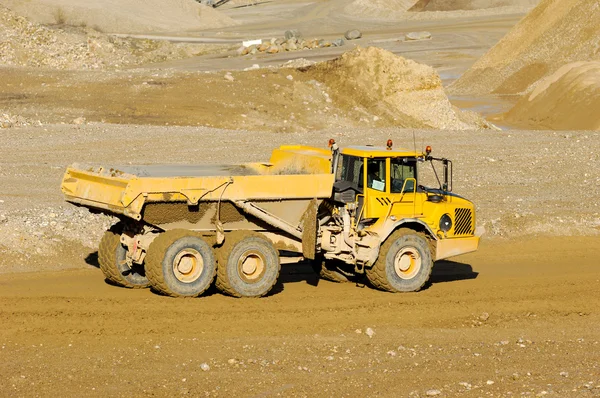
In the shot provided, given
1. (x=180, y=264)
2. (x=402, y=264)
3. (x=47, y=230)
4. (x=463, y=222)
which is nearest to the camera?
(x=180, y=264)

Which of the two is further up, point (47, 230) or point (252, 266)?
point (47, 230)

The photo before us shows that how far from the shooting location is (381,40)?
77.4 metres

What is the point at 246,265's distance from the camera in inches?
578

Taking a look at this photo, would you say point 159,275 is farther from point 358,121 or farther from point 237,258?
point 358,121

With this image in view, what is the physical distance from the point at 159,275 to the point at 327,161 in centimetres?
323

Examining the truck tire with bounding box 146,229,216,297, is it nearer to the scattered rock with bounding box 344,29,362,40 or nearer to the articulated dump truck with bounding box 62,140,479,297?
the articulated dump truck with bounding box 62,140,479,297

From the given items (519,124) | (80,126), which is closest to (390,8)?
(519,124)

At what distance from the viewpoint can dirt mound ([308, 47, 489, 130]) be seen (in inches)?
1559

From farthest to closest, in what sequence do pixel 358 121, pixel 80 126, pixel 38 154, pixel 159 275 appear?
1. pixel 358 121
2. pixel 80 126
3. pixel 38 154
4. pixel 159 275

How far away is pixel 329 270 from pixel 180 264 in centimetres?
303

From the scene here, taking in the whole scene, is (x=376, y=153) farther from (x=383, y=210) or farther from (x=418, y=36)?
(x=418, y=36)

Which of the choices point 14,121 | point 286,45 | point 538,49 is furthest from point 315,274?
point 286,45

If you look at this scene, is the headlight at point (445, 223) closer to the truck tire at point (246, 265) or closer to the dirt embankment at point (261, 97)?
the truck tire at point (246, 265)

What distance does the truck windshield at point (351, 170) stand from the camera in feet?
49.8
